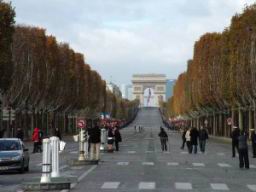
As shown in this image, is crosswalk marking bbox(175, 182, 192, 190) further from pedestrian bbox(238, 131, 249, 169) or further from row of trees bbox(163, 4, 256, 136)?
row of trees bbox(163, 4, 256, 136)

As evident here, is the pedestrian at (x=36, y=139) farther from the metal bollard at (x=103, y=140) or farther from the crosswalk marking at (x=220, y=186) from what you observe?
the crosswalk marking at (x=220, y=186)

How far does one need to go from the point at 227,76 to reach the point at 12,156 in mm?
55731

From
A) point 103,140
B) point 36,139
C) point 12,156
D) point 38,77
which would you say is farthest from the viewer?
point 38,77

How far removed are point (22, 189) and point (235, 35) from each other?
54.8 m

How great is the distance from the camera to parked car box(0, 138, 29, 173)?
30312mm

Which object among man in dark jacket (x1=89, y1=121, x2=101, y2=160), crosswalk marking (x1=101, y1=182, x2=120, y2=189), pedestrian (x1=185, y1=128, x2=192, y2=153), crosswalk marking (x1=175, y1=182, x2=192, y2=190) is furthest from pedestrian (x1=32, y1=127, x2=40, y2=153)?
crosswalk marking (x1=175, y1=182, x2=192, y2=190)

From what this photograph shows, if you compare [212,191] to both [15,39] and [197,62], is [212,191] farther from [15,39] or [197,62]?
[197,62]

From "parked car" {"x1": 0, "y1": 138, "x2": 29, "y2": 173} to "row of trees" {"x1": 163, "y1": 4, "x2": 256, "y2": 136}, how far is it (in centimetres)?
4173

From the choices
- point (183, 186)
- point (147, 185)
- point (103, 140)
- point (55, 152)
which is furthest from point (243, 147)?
point (103, 140)

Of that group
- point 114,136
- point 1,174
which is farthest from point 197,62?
point 1,174

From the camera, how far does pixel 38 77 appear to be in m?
90.0

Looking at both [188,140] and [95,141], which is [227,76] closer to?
[188,140]

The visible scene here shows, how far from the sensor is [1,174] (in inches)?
1212

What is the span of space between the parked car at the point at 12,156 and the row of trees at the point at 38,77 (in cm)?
3205
